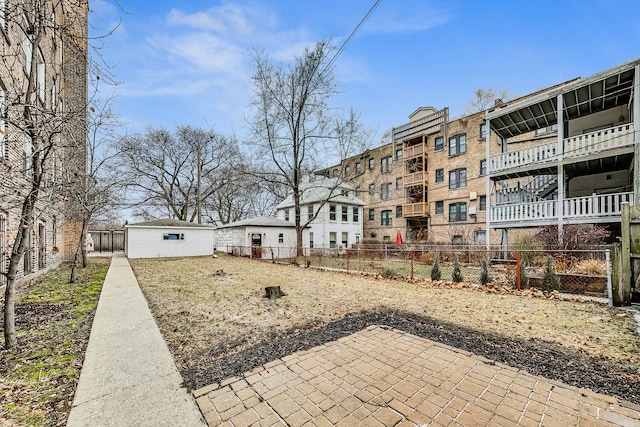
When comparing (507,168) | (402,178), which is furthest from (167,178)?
(507,168)

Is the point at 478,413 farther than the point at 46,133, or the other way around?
the point at 46,133

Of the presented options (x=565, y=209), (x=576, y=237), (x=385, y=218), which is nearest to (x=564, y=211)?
(x=565, y=209)

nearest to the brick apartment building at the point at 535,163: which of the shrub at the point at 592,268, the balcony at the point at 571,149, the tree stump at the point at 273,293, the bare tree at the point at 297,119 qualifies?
the balcony at the point at 571,149

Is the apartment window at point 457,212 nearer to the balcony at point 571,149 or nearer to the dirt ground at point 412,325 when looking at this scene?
the balcony at point 571,149

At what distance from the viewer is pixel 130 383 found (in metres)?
2.58

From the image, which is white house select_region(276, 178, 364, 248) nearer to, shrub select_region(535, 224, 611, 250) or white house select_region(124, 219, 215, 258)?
white house select_region(124, 219, 215, 258)

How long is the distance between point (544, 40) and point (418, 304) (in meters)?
10.1

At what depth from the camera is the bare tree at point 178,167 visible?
24.9 m

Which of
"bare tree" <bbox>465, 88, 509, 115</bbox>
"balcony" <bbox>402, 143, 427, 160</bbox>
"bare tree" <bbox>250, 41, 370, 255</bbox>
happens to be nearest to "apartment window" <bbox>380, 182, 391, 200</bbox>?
"balcony" <bbox>402, 143, 427, 160</bbox>

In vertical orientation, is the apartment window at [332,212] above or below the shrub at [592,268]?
above

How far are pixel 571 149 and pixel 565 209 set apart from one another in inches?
87.7

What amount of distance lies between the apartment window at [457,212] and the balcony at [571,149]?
28.5 ft

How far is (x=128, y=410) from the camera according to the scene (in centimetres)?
219

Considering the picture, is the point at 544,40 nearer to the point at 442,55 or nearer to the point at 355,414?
the point at 442,55
